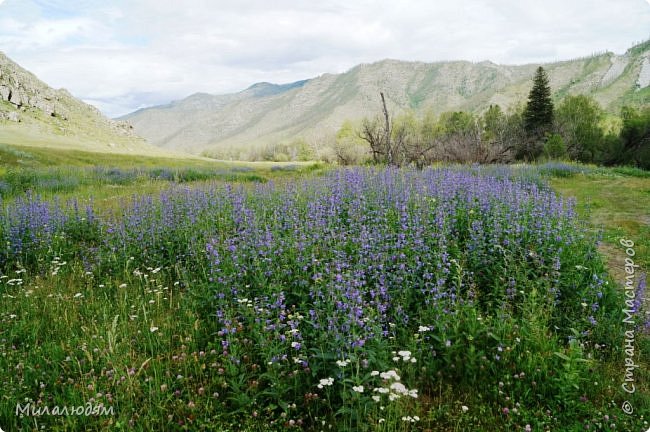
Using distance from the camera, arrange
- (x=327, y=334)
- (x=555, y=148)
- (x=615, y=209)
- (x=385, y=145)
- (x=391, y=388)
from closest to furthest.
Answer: (x=391, y=388), (x=327, y=334), (x=615, y=209), (x=385, y=145), (x=555, y=148)

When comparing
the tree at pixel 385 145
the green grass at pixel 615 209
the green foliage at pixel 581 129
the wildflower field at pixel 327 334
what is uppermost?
the green foliage at pixel 581 129

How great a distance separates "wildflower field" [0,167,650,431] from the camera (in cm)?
341

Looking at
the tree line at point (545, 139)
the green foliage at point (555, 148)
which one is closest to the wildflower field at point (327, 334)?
the tree line at point (545, 139)

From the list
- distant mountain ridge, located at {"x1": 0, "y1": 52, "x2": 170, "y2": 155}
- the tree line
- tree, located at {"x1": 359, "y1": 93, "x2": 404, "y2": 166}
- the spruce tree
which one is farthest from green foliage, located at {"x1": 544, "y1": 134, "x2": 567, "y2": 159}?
distant mountain ridge, located at {"x1": 0, "y1": 52, "x2": 170, "y2": 155}

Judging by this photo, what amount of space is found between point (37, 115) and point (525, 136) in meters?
101

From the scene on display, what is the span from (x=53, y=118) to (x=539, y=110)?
103 metres

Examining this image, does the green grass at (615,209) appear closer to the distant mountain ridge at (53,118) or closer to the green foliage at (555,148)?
the green foliage at (555,148)

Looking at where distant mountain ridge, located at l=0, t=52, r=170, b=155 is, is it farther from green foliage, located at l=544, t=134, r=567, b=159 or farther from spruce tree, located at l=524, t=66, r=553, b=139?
spruce tree, located at l=524, t=66, r=553, b=139

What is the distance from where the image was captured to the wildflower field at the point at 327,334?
11.2 ft

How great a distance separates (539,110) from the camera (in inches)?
2083

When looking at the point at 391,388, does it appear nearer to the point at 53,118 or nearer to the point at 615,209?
the point at 615,209

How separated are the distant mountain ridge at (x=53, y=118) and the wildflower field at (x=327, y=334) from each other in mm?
75819

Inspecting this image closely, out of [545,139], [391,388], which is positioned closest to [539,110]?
[545,139]

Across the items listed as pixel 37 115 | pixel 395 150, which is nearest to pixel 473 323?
pixel 395 150
